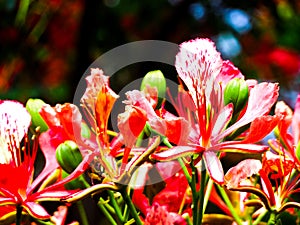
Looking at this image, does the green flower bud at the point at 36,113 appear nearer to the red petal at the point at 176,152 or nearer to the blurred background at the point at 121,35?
the red petal at the point at 176,152

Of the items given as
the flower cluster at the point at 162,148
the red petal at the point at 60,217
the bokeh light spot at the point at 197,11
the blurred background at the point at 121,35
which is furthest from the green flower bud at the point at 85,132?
the bokeh light spot at the point at 197,11

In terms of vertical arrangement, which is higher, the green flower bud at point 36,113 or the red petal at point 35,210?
the green flower bud at point 36,113

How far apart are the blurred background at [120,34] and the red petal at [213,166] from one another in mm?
1482

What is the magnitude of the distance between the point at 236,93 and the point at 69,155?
17 centimetres

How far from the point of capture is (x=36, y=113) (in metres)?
0.69

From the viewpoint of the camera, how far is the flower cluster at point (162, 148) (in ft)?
1.85

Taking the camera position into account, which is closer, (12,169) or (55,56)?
(12,169)

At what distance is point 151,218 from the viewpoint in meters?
0.55

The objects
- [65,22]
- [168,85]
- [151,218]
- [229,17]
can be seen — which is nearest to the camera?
[151,218]

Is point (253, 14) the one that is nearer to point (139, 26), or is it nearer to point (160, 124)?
point (139, 26)

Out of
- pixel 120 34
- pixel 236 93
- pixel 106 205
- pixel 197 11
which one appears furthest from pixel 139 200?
pixel 197 11

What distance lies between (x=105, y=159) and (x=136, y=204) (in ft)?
0.22

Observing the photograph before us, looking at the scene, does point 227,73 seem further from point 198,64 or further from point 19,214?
point 19,214

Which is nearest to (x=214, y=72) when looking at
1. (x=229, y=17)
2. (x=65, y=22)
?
(x=229, y=17)
